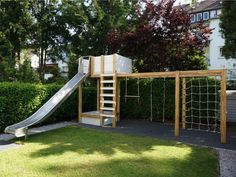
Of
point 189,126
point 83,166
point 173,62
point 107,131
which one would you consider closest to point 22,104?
point 107,131

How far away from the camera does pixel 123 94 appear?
43.3 ft

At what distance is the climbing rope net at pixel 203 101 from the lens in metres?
10.7

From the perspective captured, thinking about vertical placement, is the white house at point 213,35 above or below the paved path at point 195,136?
above

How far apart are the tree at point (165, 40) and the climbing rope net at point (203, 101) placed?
2.15 m

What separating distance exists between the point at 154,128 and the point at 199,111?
82.2 inches

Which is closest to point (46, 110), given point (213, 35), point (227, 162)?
point (227, 162)

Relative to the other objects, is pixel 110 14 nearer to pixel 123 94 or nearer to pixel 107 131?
pixel 123 94

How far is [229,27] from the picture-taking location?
5.60m

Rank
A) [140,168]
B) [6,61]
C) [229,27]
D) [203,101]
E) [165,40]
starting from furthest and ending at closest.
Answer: [6,61] → [165,40] → [203,101] → [229,27] → [140,168]

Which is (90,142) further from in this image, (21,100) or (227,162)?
(227,162)

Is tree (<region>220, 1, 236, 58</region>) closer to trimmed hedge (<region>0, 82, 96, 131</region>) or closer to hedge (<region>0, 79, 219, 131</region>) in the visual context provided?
hedge (<region>0, 79, 219, 131</region>)

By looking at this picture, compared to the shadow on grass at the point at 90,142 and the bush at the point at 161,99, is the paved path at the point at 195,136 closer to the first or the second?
the shadow on grass at the point at 90,142

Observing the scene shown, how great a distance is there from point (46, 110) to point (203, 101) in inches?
248

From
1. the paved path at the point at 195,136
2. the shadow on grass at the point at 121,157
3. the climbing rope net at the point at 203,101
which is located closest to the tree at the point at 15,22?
the paved path at the point at 195,136
